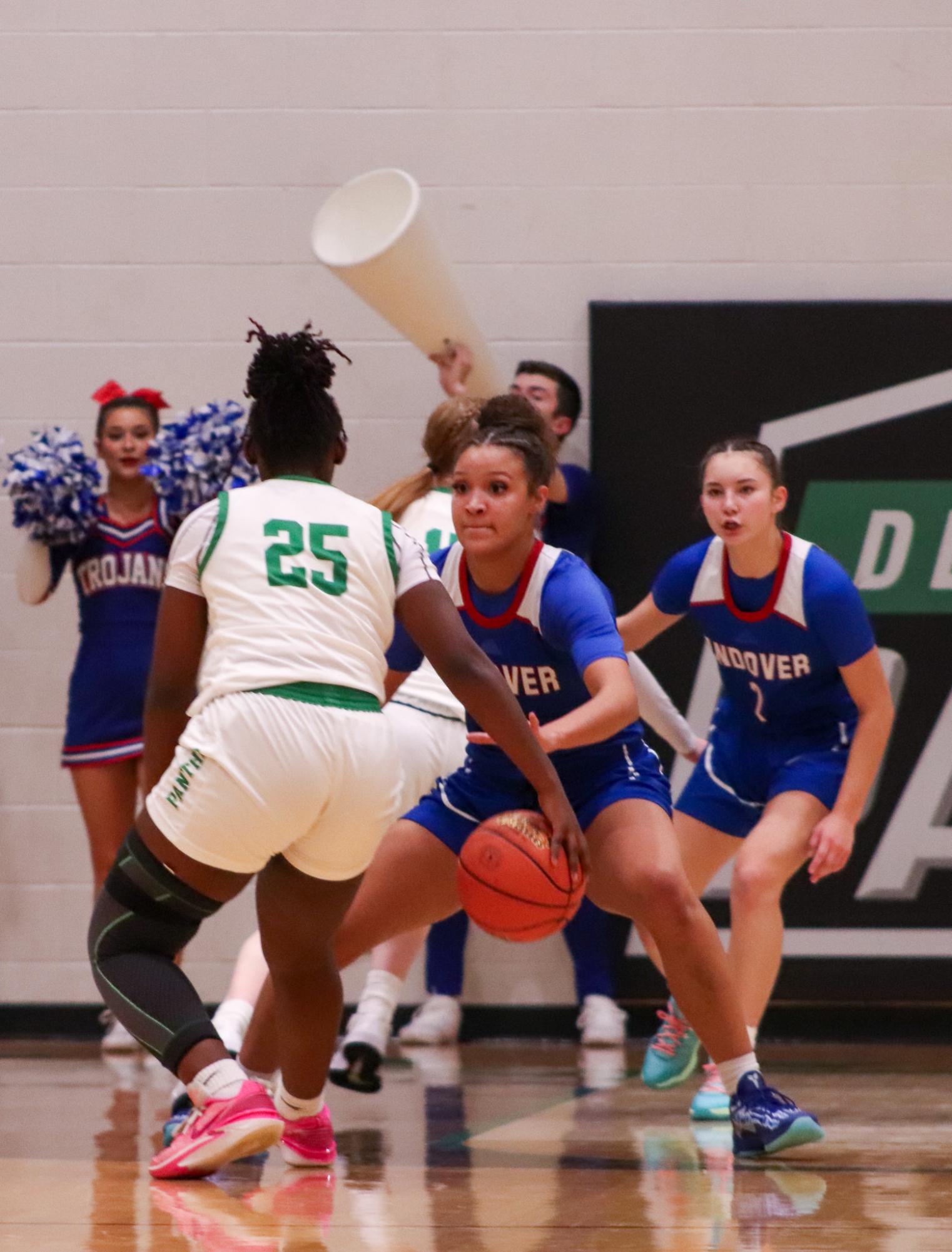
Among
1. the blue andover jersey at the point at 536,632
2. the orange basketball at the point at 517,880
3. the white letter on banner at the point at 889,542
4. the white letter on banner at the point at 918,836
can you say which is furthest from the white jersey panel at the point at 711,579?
the white letter on banner at the point at 918,836

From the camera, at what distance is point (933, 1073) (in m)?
5.16

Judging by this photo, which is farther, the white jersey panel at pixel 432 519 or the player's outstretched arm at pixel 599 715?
the white jersey panel at pixel 432 519

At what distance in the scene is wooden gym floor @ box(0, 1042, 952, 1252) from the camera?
280 cm

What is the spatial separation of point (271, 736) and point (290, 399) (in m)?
0.72

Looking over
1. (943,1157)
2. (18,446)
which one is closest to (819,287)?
(18,446)

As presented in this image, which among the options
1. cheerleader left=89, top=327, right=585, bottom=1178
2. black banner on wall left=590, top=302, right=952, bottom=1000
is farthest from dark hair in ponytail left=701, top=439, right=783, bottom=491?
black banner on wall left=590, top=302, right=952, bottom=1000

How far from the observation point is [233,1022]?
429 centimetres

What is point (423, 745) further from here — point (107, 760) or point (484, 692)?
point (107, 760)

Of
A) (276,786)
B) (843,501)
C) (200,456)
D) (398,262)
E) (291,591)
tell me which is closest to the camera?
(276,786)

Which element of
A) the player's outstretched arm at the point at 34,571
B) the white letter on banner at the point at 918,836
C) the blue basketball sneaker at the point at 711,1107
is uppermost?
the player's outstretched arm at the point at 34,571

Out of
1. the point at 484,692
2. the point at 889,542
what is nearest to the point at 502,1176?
the point at 484,692

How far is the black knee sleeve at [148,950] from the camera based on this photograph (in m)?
3.22

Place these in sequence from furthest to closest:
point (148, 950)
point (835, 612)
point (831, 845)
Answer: point (835, 612) < point (831, 845) < point (148, 950)

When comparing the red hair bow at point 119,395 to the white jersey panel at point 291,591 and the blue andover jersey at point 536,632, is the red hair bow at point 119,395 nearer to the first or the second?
the blue andover jersey at point 536,632
